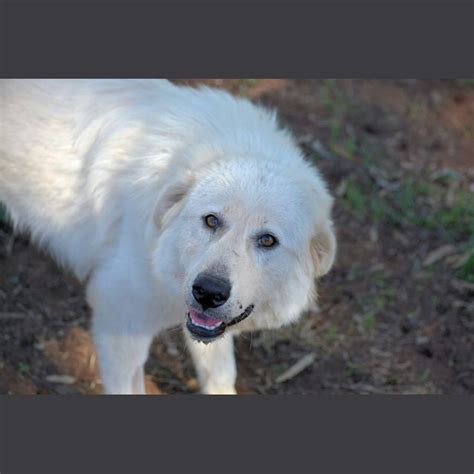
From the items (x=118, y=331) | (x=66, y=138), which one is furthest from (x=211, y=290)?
(x=66, y=138)

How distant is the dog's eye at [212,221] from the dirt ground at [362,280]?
1574mm

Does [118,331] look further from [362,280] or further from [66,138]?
[362,280]

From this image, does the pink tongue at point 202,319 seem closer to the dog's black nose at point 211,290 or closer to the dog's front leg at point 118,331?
the dog's black nose at point 211,290

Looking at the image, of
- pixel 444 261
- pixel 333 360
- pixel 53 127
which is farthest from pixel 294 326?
pixel 53 127

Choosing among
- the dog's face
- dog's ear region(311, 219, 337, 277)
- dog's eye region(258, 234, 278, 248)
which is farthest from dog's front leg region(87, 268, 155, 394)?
dog's ear region(311, 219, 337, 277)

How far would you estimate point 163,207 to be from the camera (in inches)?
160

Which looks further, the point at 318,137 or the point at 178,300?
the point at 318,137

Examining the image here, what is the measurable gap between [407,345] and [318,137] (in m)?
1.96

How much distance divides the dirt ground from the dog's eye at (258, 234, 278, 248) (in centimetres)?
153

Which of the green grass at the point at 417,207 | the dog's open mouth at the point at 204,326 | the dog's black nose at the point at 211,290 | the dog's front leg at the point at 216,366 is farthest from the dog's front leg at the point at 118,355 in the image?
the green grass at the point at 417,207

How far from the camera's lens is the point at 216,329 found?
3.82 m

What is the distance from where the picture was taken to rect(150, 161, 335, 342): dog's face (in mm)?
3697

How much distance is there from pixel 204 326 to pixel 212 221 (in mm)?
474

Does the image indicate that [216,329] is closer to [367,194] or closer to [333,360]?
[333,360]
